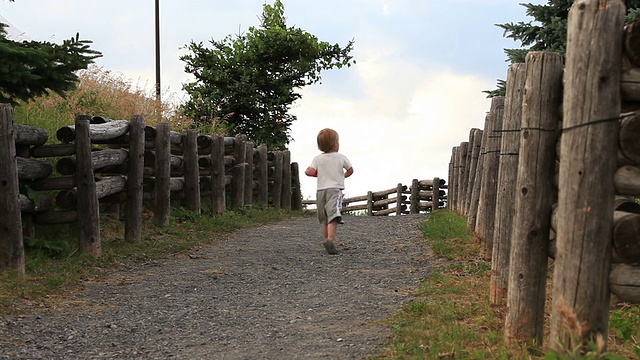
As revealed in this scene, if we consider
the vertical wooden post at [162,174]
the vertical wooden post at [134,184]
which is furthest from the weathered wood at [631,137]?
the vertical wooden post at [162,174]

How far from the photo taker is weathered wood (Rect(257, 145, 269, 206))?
64.1 feet

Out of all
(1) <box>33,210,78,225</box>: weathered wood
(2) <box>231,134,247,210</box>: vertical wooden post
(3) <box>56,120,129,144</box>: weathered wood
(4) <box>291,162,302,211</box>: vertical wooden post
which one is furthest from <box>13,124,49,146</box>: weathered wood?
(4) <box>291,162,302,211</box>: vertical wooden post

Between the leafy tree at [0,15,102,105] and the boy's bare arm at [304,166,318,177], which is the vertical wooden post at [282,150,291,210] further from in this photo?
the leafy tree at [0,15,102,105]

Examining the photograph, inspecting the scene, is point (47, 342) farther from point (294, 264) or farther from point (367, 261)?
point (367, 261)

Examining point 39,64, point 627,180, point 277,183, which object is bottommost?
point 277,183

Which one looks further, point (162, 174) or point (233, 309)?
point (162, 174)

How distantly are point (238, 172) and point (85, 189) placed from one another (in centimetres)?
769

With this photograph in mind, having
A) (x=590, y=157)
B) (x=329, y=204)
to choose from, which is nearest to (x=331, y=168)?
(x=329, y=204)

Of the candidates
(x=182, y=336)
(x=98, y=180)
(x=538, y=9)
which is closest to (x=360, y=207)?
(x=538, y=9)

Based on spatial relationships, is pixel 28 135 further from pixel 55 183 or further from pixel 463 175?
pixel 463 175

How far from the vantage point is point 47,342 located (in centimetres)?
607

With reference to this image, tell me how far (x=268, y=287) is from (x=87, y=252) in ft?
9.50

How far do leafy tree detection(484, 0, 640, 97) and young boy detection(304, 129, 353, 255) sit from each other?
4000 millimetres

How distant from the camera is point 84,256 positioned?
9.51 metres
